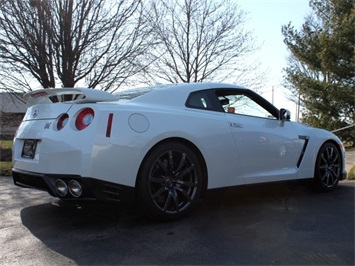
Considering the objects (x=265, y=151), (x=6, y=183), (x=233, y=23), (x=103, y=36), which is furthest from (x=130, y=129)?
(x=233, y=23)

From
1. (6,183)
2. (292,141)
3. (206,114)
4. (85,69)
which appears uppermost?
(85,69)

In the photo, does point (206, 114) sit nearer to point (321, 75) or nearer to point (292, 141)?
point (292, 141)

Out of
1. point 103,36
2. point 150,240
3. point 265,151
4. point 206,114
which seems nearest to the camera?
point 150,240

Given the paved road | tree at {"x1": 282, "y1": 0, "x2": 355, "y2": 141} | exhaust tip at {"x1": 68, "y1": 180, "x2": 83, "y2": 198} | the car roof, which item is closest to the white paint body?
the car roof

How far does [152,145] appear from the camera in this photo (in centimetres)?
391

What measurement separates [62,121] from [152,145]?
903 mm

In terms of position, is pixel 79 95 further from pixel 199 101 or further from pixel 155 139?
pixel 199 101

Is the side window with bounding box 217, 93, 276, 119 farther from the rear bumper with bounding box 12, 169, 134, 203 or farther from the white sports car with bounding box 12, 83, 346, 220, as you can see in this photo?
the rear bumper with bounding box 12, 169, 134, 203

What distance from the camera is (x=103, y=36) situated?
11.5 m

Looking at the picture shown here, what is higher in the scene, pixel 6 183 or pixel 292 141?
pixel 292 141

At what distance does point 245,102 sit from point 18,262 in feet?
10.7

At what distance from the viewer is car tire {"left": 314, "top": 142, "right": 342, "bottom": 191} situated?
5.65 meters

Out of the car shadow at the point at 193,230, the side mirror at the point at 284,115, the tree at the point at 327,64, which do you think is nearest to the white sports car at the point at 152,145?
the side mirror at the point at 284,115

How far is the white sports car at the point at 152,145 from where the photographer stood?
12.1 feet
